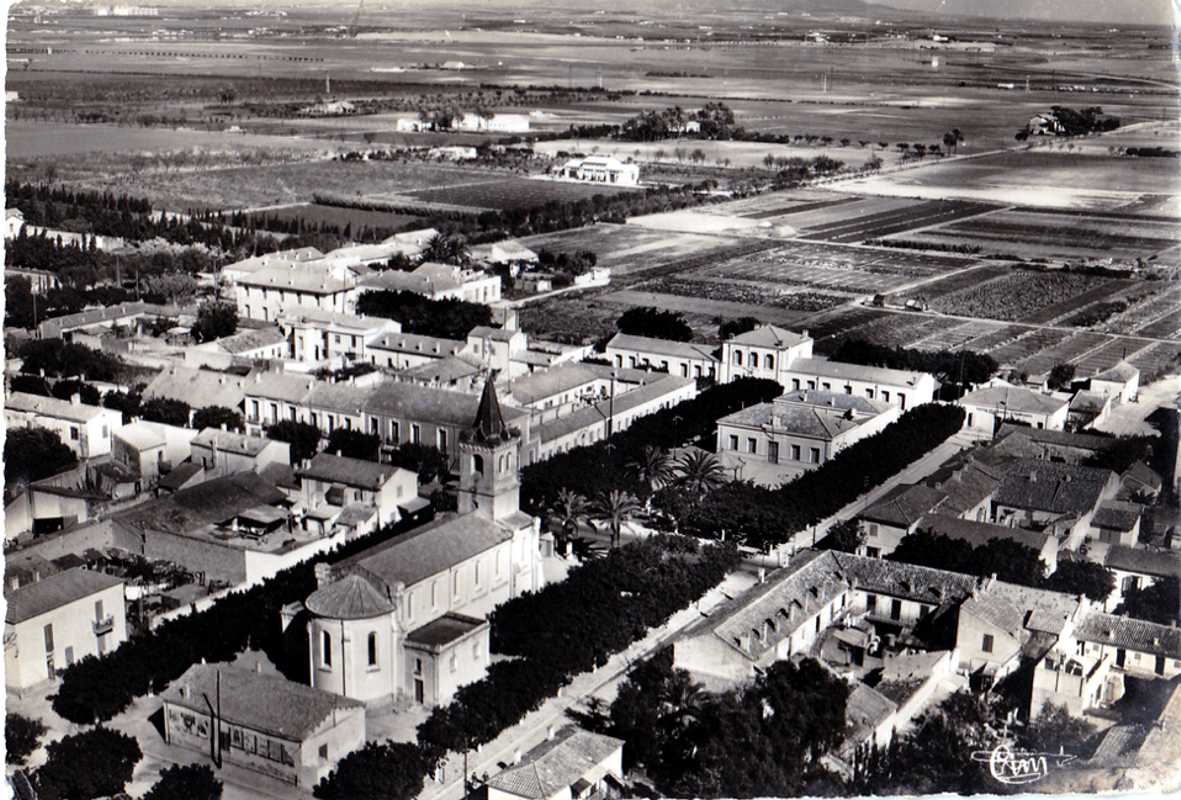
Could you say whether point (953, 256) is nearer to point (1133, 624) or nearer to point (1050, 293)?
point (1050, 293)

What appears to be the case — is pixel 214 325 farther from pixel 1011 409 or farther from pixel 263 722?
pixel 263 722

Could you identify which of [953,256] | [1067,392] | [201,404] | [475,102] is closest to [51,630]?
[201,404]

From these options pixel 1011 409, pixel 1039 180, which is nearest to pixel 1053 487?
pixel 1011 409

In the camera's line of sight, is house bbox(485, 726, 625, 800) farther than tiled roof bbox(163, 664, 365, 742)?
No

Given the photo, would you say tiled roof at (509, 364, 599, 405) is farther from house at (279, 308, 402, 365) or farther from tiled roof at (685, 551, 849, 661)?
tiled roof at (685, 551, 849, 661)

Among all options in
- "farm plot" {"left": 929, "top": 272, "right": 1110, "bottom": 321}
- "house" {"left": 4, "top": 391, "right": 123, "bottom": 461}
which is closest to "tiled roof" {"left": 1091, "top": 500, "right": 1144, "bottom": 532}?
"house" {"left": 4, "top": 391, "right": 123, "bottom": 461}
